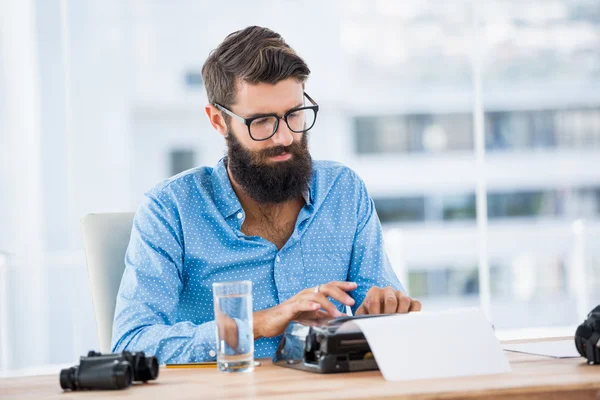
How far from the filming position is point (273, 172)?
1.76 metres

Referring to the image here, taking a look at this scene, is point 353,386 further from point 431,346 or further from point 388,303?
point 388,303

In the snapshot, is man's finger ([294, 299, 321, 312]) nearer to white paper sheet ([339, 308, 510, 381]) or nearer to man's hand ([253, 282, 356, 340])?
man's hand ([253, 282, 356, 340])

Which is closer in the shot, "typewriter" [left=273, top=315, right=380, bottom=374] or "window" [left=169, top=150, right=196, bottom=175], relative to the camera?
"typewriter" [left=273, top=315, right=380, bottom=374]

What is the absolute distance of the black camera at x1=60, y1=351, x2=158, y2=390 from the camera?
1.13 m

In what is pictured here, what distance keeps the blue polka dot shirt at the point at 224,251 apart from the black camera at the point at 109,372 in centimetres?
35

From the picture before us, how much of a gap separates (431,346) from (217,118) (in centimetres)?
98

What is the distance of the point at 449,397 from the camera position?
100 centimetres

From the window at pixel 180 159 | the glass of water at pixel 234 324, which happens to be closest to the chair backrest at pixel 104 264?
the glass of water at pixel 234 324

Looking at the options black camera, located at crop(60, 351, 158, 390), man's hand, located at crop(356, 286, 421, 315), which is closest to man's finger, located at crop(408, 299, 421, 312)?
man's hand, located at crop(356, 286, 421, 315)

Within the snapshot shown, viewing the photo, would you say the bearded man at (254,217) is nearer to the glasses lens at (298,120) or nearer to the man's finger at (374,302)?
the glasses lens at (298,120)

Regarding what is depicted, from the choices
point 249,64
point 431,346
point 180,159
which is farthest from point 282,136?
point 180,159

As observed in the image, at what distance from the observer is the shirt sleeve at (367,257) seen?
1838mm

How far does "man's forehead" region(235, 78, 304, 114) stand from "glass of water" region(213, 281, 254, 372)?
1.96 feet

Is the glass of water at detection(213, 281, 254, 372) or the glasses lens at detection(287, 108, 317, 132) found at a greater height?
the glasses lens at detection(287, 108, 317, 132)
